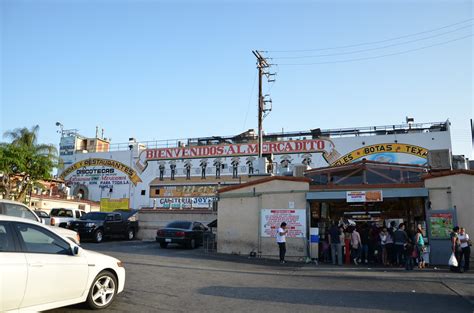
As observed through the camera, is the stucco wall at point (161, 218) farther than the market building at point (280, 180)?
Yes

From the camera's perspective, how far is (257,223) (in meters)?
18.5

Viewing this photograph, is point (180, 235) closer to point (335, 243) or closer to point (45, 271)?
point (335, 243)

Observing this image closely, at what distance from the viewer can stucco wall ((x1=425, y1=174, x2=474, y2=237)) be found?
15805 millimetres

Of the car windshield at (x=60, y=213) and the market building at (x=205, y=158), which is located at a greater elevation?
the market building at (x=205, y=158)

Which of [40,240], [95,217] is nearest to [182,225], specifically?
[95,217]

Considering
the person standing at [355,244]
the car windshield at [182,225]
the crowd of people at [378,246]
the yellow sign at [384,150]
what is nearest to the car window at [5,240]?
the crowd of people at [378,246]

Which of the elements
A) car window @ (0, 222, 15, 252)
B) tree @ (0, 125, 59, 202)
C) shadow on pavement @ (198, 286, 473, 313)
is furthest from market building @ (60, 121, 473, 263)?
car window @ (0, 222, 15, 252)

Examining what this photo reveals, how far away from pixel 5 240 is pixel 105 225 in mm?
18121

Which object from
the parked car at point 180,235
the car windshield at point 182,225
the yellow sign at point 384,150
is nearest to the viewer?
the parked car at point 180,235

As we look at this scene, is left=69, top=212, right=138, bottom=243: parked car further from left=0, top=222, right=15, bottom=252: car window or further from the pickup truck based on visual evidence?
left=0, top=222, right=15, bottom=252: car window

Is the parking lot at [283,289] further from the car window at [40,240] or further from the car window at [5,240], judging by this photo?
the car window at [5,240]

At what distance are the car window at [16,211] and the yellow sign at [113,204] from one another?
111ft

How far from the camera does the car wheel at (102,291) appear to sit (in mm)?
7158

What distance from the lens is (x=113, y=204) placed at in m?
46.4
